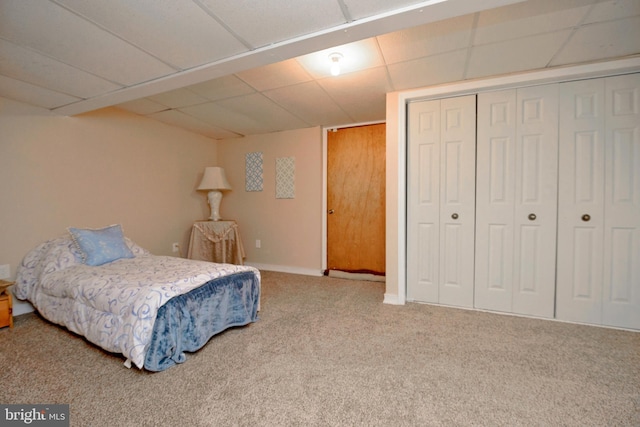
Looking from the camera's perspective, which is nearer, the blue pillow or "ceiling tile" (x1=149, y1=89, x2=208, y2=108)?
the blue pillow

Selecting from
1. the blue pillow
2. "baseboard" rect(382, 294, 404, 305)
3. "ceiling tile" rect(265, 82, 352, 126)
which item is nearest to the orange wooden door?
"ceiling tile" rect(265, 82, 352, 126)

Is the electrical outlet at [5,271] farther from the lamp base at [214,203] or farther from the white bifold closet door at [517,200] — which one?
the white bifold closet door at [517,200]

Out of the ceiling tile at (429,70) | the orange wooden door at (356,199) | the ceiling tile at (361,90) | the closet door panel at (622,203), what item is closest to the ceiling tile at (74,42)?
the ceiling tile at (361,90)

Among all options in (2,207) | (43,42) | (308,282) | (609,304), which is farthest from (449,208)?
(2,207)

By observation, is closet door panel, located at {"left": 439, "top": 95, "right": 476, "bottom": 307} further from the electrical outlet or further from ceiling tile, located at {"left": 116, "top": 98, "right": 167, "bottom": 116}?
the electrical outlet

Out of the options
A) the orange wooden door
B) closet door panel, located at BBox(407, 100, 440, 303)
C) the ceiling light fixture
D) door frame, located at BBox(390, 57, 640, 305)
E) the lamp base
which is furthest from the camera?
the lamp base

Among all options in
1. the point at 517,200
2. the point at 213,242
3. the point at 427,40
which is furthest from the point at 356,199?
the point at 427,40

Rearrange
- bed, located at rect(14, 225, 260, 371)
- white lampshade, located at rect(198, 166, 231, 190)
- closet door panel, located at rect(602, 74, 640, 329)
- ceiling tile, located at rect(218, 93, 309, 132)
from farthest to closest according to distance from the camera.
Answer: white lampshade, located at rect(198, 166, 231, 190), ceiling tile, located at rect(218, 93, 309, 132), closet door panel, located at rect(602, 74, 640, 329), bed, located at rect(14, 225, 260, 371)

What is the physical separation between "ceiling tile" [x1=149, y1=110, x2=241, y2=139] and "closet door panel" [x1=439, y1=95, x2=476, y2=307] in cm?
299

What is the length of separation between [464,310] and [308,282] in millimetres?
1850

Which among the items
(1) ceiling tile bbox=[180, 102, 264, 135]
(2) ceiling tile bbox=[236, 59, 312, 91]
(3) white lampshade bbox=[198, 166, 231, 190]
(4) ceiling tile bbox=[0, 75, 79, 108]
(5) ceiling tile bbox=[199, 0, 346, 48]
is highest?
(1) ceiling tile bbox=[180, 102, 264, 135]

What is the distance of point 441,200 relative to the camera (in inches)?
106

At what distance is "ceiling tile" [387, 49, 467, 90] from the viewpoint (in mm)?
2086

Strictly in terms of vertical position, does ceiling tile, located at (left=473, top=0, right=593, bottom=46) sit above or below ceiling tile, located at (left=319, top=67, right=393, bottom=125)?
below
